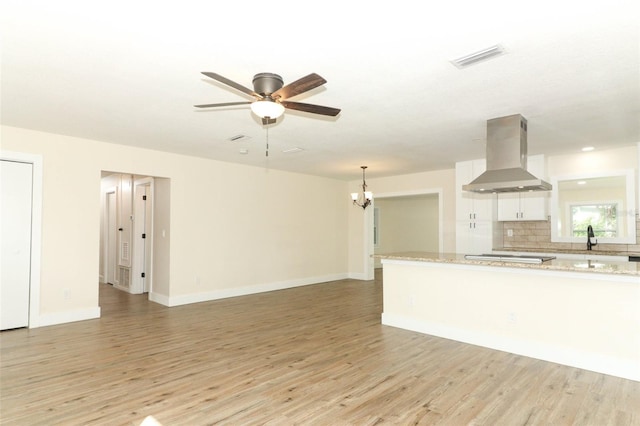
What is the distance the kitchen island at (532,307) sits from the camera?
3193 millimetres

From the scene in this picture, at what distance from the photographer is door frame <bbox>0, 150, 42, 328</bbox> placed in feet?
15.1

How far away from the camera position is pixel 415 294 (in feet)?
14.9

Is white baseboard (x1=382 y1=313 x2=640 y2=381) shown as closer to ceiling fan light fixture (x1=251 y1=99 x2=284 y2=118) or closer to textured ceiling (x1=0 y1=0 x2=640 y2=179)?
textured ceiling (x1=0 y1=0 x2=640 y2=179)

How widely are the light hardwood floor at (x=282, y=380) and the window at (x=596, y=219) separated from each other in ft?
11.0

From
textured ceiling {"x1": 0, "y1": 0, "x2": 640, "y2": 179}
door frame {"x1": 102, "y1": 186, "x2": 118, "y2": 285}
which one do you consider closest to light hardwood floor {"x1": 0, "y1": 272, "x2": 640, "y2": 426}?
textured ceiling {"x1": 0, "y1": 0, "x2": 640, "y2": 179}

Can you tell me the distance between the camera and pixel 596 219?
18.8 ft

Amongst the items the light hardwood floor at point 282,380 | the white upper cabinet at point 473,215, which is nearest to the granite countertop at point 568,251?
the white upper cabinet at point 473,215

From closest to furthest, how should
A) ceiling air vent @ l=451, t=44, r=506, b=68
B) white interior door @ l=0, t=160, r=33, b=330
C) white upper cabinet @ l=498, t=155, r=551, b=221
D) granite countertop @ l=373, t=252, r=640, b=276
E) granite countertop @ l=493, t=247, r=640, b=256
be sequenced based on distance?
ceiling air vent @ l=451, t=44, r=506, b=68, granite countertop @ l=373, t=252, r=640, b=276, white interior door @ l=0, t=160, r=33, b=330, granite countertop @ l=493, t=247, r=640, b=256, white upper cabinet @ l=498, t=155, r=551, b=221

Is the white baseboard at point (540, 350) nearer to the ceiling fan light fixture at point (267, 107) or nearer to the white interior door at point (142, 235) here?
the ceiling fan light fixture at point (267, 107)

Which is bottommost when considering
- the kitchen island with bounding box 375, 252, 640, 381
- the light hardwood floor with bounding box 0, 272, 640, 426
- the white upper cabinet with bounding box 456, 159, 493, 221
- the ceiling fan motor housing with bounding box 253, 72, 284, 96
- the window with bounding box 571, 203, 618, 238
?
the light hardwood floor with bounding box 0, 272, 640, 426

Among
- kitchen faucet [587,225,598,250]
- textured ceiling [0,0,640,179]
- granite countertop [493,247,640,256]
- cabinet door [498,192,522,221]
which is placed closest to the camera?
textured ceiling [0,0,640,179]

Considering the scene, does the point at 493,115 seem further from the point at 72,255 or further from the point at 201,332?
the point at 72,255

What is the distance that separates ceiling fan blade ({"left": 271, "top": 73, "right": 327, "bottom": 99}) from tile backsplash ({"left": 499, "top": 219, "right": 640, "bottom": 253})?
17.8 feet

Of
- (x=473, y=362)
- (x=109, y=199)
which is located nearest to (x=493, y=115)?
(x=473, y=362)
